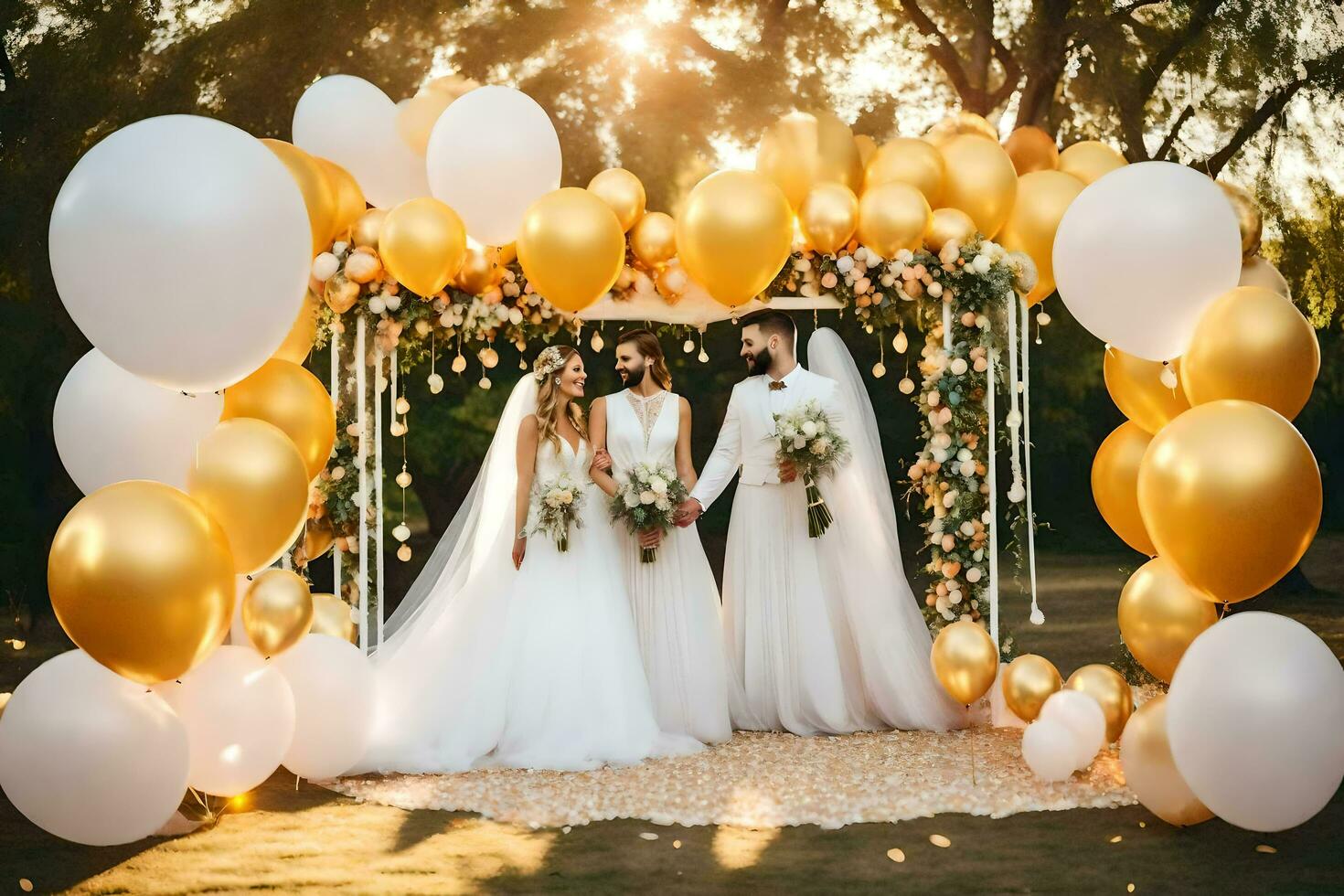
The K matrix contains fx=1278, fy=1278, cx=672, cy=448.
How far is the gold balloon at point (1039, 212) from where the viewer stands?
6453 millimetres

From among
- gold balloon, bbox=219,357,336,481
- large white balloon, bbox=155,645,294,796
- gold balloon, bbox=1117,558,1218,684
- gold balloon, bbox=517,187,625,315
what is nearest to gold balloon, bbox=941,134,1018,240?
gold balloon, bbox=517,187,625,315

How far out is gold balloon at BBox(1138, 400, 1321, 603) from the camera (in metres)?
4.21

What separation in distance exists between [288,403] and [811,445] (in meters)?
2.60

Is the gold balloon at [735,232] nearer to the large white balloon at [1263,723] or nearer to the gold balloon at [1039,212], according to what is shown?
the gold balloon at [1039,212]

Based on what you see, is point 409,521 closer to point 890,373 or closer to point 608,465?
point 890,373

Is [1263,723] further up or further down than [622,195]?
further down

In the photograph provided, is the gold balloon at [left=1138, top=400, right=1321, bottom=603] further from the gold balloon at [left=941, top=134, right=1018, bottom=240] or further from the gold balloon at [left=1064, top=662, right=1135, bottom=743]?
the gold balloon at [left=941, top=134, right=1018, bottom=240]

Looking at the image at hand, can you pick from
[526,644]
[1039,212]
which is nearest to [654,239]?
[1039,212]

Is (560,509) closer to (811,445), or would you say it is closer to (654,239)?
(811,445)

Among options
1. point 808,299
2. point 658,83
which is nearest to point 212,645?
point 808,299

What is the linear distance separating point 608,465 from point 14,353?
24.1ft

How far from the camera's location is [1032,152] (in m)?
7.03

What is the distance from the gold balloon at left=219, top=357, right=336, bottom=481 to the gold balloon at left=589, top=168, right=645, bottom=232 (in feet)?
5.72

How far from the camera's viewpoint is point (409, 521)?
759 inches
